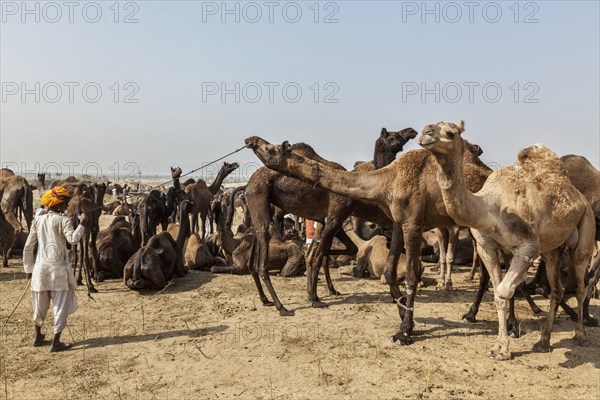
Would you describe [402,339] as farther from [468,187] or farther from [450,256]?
[450,256]

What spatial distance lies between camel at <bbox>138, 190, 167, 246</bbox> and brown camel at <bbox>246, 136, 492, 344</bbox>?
6348 mm

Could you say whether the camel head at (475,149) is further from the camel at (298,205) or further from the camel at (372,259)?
the camel at (372,259)

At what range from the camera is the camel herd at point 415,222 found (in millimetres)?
5410

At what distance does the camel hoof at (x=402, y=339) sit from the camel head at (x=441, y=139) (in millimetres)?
2801

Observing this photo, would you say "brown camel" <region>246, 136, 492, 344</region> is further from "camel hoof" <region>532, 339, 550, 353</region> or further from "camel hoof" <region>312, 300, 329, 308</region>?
"camel hoof" <region>312, 300, 329, 308</region>

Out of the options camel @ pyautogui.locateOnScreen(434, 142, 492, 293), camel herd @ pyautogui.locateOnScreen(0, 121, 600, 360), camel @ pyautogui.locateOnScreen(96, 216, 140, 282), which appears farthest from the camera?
camel @ pyautogui.locateOnScreen(96, 216, 140, 282)

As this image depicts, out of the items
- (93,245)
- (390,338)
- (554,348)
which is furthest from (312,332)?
(93,245)

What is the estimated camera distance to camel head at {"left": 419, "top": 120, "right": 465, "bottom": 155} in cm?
454

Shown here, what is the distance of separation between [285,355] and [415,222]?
8.13ft

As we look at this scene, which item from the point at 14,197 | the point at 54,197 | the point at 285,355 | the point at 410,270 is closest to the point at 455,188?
the point at 410,270

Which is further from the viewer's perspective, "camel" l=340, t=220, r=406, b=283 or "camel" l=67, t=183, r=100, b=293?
"camel" l=340, t=220, r=406, b=283

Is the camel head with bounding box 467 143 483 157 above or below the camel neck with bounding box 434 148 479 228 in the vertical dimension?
above

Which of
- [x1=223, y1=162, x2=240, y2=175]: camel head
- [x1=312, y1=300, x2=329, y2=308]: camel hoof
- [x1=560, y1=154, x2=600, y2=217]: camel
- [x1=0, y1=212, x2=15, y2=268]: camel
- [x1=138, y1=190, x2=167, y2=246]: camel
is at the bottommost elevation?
[x1=312, y1=300, x2=329, y2=308]: camel hoof

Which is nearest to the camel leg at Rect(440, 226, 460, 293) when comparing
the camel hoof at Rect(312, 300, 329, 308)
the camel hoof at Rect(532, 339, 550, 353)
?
the camel hoof at Rect(312, 300, 329, 308)
